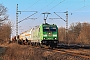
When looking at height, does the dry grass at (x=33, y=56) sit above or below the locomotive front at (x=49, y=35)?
below

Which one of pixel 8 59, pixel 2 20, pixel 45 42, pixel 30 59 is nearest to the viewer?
pixel 30 59

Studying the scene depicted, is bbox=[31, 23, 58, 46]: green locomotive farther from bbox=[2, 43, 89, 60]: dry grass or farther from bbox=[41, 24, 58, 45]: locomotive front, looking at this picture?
bbox=[2, 43, 89, 60]: dry grass

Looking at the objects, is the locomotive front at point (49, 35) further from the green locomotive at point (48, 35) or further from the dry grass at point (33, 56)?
the dry grass at point (33, 56)

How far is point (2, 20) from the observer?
55.6 m

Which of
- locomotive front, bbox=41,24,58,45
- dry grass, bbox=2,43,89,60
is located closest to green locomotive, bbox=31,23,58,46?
locomotive front, bbox=41,24,58,45

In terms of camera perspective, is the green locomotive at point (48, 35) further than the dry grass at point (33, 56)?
Yes

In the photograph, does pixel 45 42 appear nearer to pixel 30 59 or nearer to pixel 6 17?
pixel 30 59

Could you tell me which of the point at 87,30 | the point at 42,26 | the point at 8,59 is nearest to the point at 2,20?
the point at 42,26

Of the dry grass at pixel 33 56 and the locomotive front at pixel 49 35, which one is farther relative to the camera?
the locomotive front at pixel 49 35

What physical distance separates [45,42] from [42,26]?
2507mm

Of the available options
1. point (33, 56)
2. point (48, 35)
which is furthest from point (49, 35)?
point (33, 56)

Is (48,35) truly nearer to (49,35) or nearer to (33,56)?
(49,35)

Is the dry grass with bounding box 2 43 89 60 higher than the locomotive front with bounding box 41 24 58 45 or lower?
lower

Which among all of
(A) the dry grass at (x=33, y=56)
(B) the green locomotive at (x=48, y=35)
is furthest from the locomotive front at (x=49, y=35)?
(A) the dry grass at (x=33, y=56)
